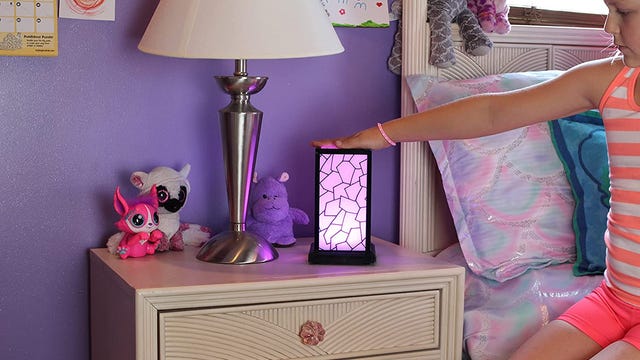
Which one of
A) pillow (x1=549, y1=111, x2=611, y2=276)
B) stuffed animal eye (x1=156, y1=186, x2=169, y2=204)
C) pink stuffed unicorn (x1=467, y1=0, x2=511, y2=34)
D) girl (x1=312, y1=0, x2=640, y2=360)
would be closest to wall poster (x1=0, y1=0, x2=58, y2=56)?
stuffed animal eye (x1=156, y1=186, x2=169, y2=204)

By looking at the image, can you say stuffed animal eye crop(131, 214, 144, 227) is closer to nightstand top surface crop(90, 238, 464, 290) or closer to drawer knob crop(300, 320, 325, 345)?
nightstand top surface crop(90, 238, 464, 290)

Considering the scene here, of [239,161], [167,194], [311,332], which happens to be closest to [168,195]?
[167,194]

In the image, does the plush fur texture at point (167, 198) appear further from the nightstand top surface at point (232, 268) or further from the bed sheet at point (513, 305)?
the bed sheet at point (513, 305)

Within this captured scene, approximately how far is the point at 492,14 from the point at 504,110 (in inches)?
17.2

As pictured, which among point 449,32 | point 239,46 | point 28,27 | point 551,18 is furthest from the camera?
point 551,18

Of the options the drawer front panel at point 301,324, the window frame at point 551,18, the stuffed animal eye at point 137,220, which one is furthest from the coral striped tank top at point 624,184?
the stuffed animal eye at point 137,220

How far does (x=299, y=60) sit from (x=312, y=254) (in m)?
0.49

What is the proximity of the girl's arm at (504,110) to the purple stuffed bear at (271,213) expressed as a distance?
0.15 metres

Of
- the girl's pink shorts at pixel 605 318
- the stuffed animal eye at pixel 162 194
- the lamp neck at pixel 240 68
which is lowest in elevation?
the girl's pink shorts at pixel 605 318

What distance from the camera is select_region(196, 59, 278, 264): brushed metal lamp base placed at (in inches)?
67.2

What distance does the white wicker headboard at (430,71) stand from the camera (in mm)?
2045

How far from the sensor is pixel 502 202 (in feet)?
6.29

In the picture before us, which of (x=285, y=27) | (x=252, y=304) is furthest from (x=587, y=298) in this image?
(x=285, y=27)

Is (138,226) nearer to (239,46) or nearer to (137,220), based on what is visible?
(137,220)
